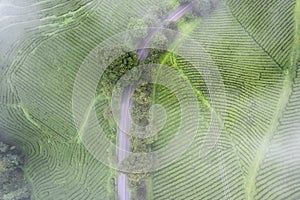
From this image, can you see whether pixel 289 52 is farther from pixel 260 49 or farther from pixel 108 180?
pixel 108 180

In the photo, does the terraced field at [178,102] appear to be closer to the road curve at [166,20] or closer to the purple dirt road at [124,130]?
the purple dirt road at [124,130]

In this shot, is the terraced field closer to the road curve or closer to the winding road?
the winding road

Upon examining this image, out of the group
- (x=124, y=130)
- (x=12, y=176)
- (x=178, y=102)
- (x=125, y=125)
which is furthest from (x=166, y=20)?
(x=12, y=176)

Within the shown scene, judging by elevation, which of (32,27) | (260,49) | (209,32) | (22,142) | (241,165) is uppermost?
(32,27)

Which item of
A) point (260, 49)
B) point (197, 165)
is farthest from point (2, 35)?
point (260, 49)

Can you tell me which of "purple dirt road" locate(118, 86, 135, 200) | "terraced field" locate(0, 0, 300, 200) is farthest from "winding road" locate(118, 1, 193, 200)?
"terraced field" locate(0, 0, 300, 200)

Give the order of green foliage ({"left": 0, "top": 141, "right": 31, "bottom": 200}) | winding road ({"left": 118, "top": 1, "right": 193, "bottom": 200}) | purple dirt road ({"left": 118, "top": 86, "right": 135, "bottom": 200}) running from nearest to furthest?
winding road ({"left": 118, "top": 1, "right": 193, "bottom": 200})
purple dirt road ({"left": 118, "top": 86, "right": 135, "bottom": 200})
green foliage ({"left": 0, "top": 141, "right": 31, "bottom": 200})

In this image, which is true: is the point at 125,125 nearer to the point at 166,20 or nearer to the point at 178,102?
the point at 178,102

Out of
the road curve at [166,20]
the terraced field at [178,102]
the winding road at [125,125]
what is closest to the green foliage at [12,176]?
the terraced field at [178,102]
